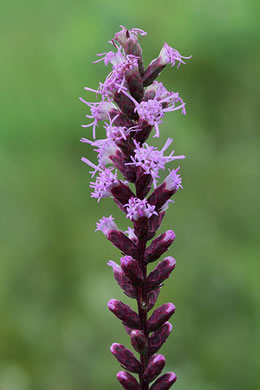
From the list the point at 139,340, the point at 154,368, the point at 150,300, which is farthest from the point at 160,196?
the point at 154,368

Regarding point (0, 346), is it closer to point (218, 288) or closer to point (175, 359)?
point (175, 359)

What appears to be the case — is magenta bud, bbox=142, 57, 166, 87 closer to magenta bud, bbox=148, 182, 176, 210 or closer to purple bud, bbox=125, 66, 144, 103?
purple bud, bbox=125, 66, 144, 103

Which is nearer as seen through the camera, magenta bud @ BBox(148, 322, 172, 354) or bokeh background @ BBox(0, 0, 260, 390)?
magenta bud @ BBox(148, 322, 172, 354)

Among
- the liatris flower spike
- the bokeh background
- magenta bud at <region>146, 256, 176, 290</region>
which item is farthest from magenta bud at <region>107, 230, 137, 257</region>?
the bokeh background

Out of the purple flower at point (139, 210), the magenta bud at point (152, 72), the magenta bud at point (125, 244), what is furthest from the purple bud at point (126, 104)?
the magenta bud at point (125, 244)

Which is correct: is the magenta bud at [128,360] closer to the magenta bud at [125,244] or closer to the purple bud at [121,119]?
the magenta bud at [125,244]

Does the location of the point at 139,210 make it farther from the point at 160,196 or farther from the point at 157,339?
the point at 157,339

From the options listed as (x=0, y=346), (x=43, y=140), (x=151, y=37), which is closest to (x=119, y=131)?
(x=0, y=346)
